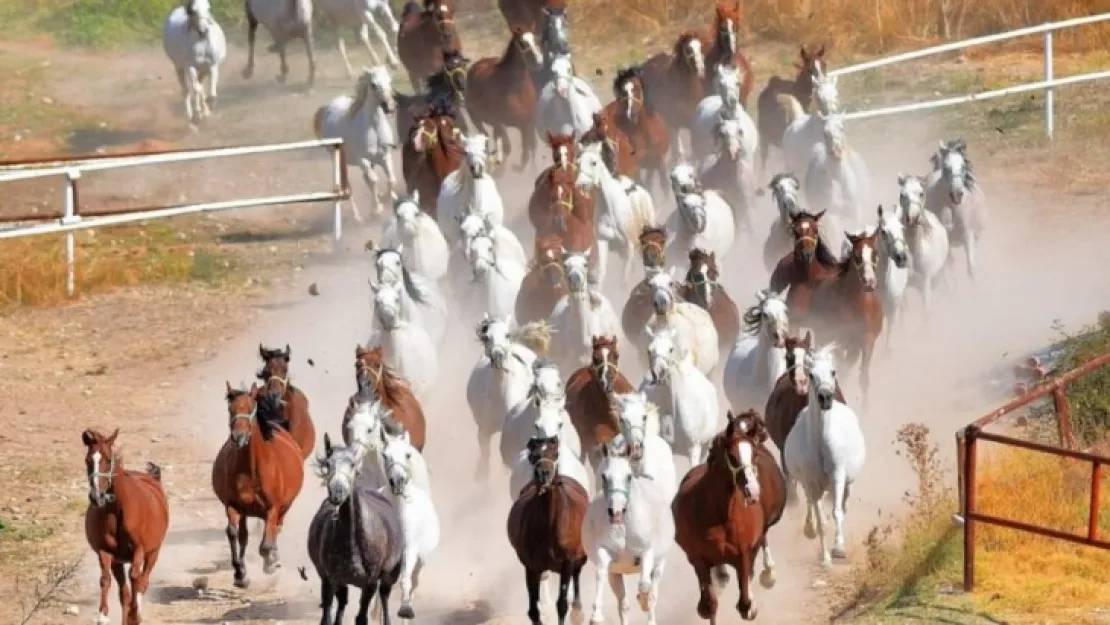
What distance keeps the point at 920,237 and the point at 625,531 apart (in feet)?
26.1

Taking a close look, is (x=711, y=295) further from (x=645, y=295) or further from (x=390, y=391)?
(x=390, y=391)

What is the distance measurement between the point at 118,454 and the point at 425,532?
2087mm

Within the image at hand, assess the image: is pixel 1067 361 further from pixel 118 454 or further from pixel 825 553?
pixel 118 454

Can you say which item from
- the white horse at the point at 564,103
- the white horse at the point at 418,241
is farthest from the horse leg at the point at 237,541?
the white horse at the point at 564,103

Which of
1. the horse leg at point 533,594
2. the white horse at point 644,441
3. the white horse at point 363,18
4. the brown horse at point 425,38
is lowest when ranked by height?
the horse leg at point 533,594

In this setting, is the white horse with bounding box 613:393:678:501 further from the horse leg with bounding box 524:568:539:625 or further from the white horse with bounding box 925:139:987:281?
the white horse with bounding box 925:139:987:281

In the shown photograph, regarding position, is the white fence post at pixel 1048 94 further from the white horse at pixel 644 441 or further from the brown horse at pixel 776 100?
the white horse at pixel 644 441

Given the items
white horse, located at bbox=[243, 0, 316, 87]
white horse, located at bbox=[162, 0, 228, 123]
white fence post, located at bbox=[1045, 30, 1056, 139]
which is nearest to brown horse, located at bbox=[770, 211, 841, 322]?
white fence post, located at bbox=[1045, 30, 1056, 139]

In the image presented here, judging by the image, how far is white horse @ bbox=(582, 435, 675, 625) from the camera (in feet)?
47.8

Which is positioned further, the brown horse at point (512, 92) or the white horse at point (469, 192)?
the brown horse at point (512, 92)

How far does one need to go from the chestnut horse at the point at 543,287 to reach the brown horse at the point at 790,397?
9.65 feet

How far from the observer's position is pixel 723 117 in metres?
24.6

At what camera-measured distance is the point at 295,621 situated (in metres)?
15.8

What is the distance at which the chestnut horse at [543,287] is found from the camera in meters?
20.1
